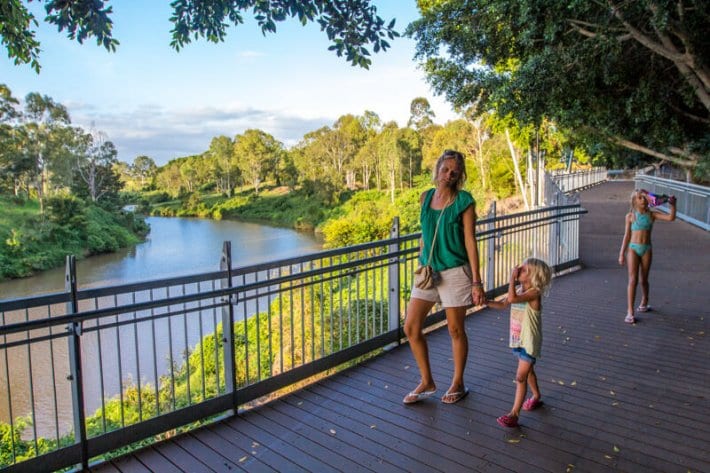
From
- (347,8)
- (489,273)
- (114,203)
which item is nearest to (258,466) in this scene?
(347,8)

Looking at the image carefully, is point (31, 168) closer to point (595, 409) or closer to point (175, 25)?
point (175, 25)

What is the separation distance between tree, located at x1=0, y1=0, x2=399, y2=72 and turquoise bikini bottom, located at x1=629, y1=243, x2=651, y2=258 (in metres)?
3.58

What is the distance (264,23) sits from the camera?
4559 mm

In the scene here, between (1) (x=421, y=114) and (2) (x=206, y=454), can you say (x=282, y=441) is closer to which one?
(2) (x=206, y=454)

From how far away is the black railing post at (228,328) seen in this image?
3.71 m

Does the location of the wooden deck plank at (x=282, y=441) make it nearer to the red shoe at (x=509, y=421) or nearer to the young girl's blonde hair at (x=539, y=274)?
the red shoe at (x=509, y=421)

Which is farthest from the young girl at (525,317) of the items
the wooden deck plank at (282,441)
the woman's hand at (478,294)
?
the wooden deck plank at (282,441)

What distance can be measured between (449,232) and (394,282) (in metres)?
1.79

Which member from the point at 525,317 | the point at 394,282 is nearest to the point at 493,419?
the point at 525,317

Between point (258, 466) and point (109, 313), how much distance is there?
1.31 m

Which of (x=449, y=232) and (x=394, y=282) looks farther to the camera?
(x=394, y=282)

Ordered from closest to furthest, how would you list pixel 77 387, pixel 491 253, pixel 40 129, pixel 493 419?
pixel 77 387
pixel 493 419
pixel 491 253
pixel 40 129

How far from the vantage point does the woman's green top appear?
137 inches

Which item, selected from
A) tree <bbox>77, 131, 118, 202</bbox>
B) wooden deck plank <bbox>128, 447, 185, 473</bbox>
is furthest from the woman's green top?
tree <bbox>77, 131, 118, 202</bbox>
